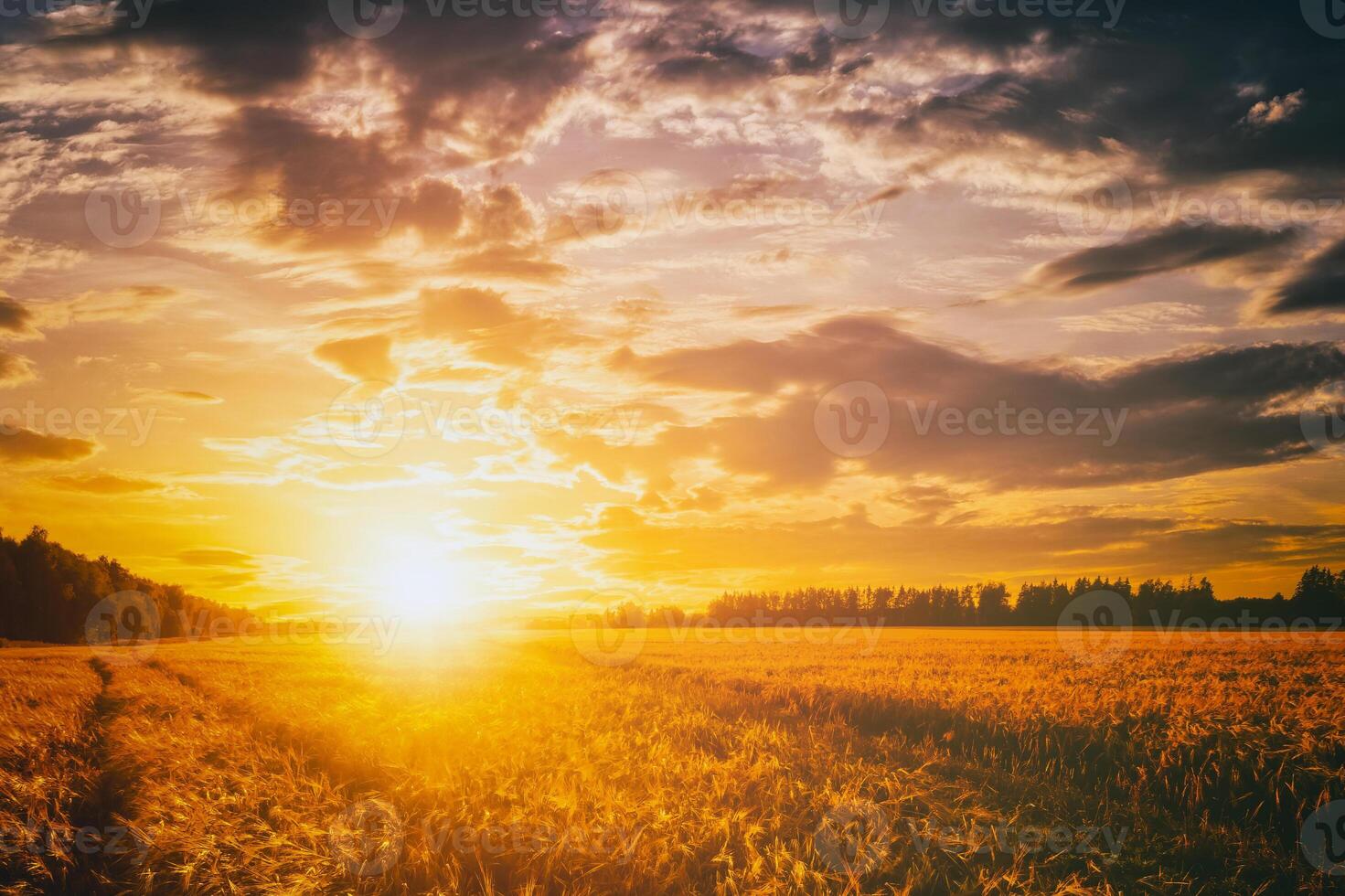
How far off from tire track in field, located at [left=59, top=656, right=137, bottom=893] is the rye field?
37 millimetres

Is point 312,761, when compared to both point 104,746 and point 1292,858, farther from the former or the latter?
point 1292,858

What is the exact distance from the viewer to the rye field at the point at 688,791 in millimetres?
5824

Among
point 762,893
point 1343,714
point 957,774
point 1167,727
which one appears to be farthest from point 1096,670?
point 762,893

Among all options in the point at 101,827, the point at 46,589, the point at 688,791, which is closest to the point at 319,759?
the point at 101,827

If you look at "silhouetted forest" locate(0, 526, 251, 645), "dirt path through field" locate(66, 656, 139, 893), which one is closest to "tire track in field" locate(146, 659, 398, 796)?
"dirt path through field" locate(66, 656, 139, 893)

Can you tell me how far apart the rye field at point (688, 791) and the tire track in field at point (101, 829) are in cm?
4

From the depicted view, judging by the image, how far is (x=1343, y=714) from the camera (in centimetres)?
1152

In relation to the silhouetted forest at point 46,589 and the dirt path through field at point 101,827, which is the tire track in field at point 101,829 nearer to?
the dirt path through field at point 101,827

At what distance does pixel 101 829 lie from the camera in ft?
24.8

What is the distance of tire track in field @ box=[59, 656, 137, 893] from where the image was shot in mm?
6098

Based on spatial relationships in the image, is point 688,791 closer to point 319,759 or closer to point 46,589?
point 319,759

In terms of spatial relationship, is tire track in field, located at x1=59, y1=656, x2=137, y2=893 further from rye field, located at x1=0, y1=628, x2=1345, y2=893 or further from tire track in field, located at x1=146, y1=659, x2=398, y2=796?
tire track in field, located at x1=146, y1=659, x2=398, y2=796

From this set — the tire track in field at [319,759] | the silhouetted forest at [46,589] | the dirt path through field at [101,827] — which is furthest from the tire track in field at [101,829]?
the silhouetted forest at [46,589]

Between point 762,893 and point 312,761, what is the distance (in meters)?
7.29
